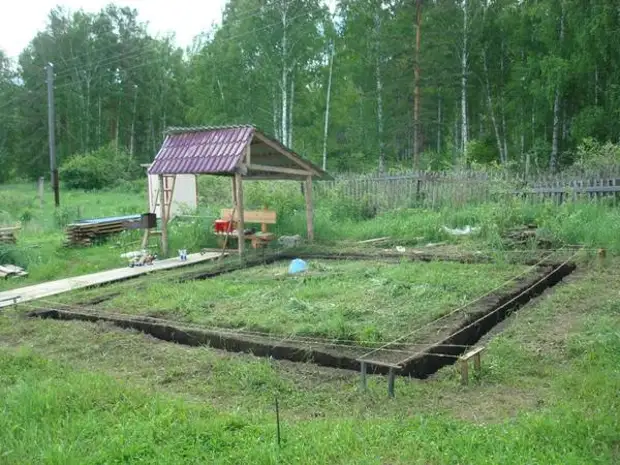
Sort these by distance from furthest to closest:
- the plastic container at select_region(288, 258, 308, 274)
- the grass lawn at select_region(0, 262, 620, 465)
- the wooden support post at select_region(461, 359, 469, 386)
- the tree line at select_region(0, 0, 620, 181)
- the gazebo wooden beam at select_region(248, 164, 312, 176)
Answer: the tree line at select_region(0, 0, 620, 181), the gazebo wooden beam at select_region(248, 164, 312, 176), the plastic container at select_region(288, 258, 308, 274), the wooden support post at select_region(461, 359, 469, 386), the grass lawn at select_region(0, 262, 620, 465)

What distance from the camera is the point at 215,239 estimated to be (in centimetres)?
1380

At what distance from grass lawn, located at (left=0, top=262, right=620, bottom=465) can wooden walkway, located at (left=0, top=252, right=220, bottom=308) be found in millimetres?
2913

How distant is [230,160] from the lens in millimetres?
11383

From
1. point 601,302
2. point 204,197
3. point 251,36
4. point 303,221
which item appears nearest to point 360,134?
point 251,36

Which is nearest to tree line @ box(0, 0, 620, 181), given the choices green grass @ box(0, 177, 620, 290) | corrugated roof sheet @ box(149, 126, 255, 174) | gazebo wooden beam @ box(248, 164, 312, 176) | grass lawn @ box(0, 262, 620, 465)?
green grass @ box(0, 177, 620, 290)

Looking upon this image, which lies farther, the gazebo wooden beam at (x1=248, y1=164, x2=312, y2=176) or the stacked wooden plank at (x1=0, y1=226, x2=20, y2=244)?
the stacked wooden plank at (x1=0, y1=226, x2=20, y2=244)

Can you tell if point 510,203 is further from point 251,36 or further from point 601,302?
point 251,36

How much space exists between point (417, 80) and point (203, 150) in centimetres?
1588

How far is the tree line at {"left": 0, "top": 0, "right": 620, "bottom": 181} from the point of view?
73.6 feet

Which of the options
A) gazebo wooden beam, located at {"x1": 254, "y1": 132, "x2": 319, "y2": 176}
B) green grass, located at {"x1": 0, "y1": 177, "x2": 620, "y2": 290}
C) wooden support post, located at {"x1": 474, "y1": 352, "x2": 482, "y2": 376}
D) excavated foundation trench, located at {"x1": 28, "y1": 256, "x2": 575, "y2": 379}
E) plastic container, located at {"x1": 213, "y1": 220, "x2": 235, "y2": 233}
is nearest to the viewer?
wooden support post, located at {"x1": 474, "y1": 352, "x2": 482, "y2": 376}

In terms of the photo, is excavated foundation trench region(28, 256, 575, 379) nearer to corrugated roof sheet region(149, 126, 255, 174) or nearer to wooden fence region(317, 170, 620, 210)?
corrugated roof sheet region(149, 126, 255, 174)

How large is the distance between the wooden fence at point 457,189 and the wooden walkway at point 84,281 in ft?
19.0

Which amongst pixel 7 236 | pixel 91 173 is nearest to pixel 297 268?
pixel 7 236

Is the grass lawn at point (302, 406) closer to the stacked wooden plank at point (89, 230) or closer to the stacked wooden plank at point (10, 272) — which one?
the stacked wooden plank at point (10, 272)
